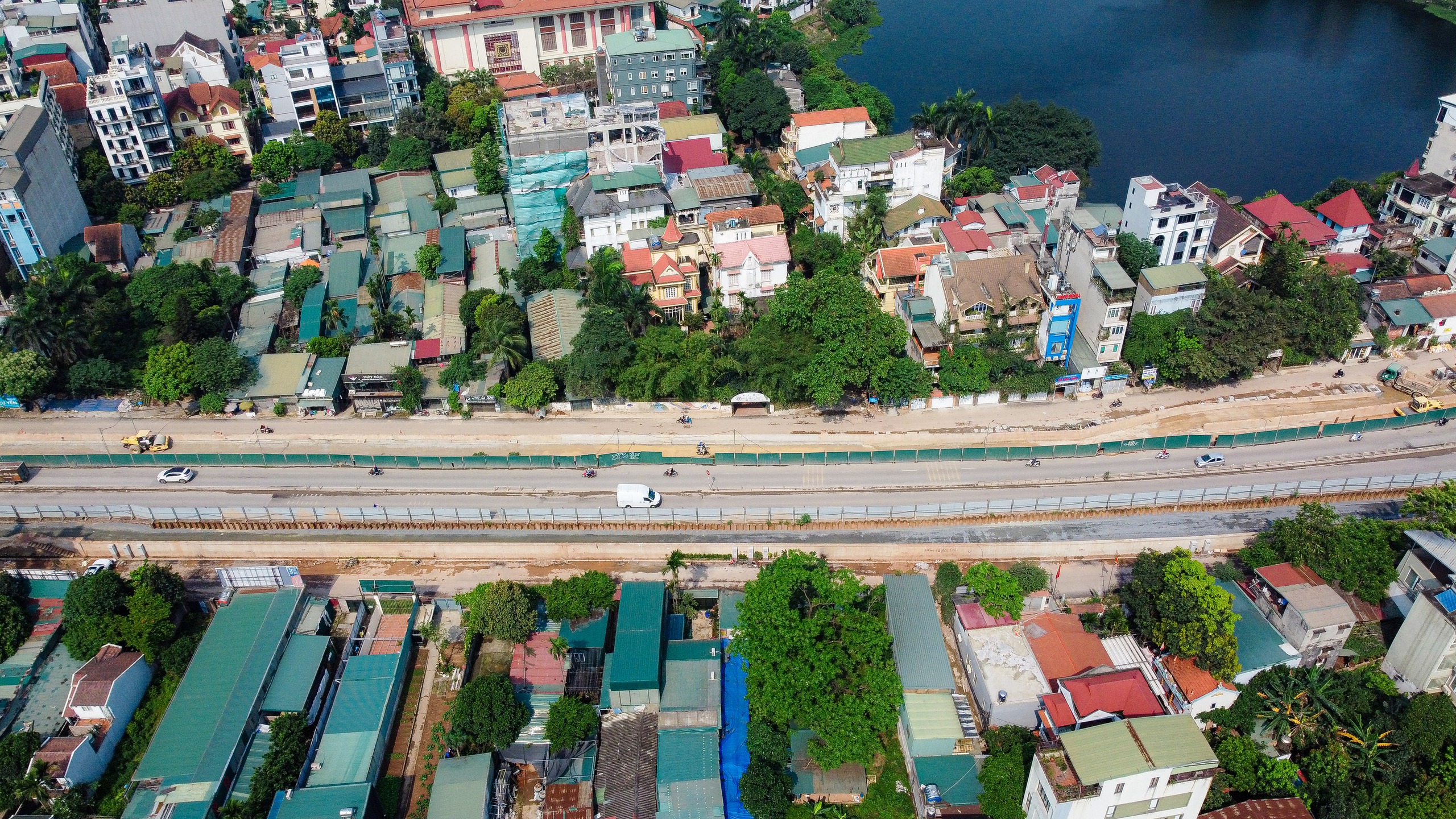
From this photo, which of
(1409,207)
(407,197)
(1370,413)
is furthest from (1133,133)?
(407,197)

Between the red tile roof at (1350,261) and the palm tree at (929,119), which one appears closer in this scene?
the red tile roof at (1350,261)

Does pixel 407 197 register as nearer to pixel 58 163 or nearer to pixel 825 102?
pixel 58 163

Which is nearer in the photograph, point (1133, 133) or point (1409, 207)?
point (1409, 207)

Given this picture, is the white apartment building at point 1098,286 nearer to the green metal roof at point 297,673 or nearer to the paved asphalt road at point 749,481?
the paved asphalt road at point 749,481

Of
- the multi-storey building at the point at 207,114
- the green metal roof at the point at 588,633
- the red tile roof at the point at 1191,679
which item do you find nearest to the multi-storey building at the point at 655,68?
the multi-storey building at the point at 207,114

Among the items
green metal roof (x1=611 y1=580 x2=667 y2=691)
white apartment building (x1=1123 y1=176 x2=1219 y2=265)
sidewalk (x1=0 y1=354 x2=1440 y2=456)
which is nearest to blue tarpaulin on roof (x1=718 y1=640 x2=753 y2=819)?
green metal roof (x1=611 y1=580 x2=667 y2=691)

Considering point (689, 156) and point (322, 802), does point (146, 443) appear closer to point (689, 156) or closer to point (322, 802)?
point (322, 802)

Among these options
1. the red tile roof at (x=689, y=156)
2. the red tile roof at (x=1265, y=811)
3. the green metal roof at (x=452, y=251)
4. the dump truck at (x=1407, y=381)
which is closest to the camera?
the red tile roof at (x=1265, y=811)
